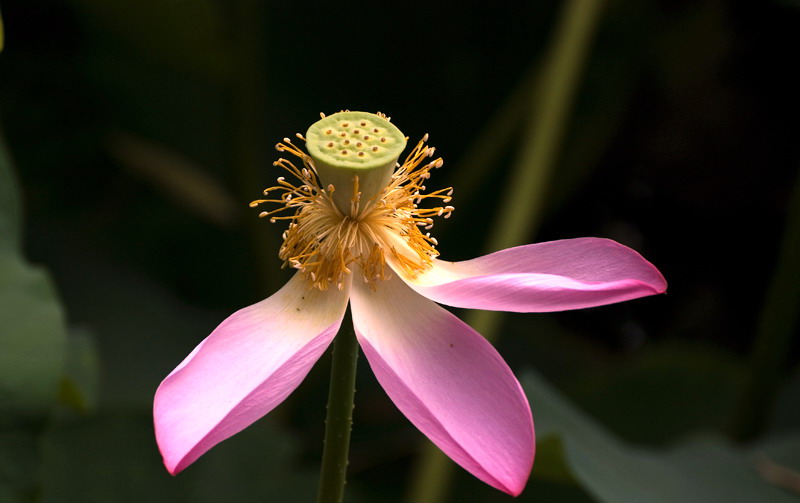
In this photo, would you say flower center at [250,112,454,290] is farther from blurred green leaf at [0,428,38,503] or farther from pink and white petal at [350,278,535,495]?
blurred green leaf at [0,428,38,503]

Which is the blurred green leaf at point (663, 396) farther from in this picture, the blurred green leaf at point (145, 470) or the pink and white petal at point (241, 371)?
the pink and white petal at point (241, 371)

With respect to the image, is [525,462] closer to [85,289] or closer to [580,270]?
[580,270]

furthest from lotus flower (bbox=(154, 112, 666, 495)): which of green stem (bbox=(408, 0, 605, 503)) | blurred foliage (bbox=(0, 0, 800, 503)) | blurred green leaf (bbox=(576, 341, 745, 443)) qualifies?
blurred green leaf (bbox=(576, 341, 745, 443))

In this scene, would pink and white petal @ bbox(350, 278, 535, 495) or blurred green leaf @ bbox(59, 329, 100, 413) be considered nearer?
pink and white petal @ bbox(350, 278, 535, 495)

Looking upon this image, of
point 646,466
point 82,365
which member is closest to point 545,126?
point 646,466

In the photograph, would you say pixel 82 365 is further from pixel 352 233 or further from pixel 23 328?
pixel 352 233

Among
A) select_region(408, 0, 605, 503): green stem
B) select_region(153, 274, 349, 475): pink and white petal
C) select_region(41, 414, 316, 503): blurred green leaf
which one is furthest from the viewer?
select_region(408, 0, 605, 503): green stem

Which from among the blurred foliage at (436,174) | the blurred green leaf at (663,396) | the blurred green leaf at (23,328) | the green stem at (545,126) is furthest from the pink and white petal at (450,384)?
the blurred green leaf at (663,396)
